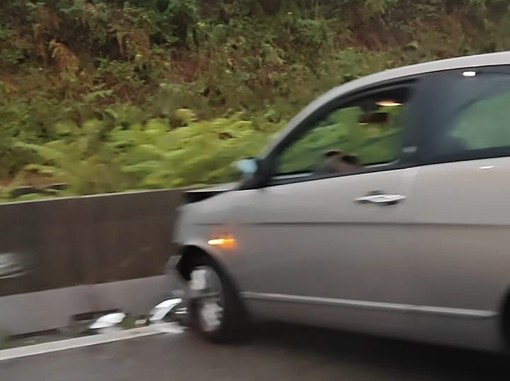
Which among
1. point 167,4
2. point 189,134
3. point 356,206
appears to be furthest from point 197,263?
point 167,4

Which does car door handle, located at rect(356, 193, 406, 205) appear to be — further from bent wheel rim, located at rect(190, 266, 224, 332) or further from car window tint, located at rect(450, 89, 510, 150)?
bent wheel rim, located at rect(190, 266, 224, 332)

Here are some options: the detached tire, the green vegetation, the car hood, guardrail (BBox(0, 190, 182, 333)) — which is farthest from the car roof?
the green vegetation

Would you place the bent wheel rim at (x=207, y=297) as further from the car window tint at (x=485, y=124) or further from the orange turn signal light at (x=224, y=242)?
the car window tint at (x=485, y=124)

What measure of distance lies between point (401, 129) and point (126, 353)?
243 centimetres

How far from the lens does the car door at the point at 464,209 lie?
5109 millimetres

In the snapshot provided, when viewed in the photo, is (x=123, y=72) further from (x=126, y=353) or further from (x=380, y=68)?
(x=126, y=353)

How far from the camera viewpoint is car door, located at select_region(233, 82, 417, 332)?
5.59m

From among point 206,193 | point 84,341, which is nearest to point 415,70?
point 206,193

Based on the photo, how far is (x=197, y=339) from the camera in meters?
7.12

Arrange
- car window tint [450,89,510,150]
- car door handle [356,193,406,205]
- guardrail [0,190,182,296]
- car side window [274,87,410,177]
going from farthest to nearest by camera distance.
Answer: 1. guardrail [0,190,182,296]
2. car side window [274,87,410,177]
3. car door handle [356,193,406,205]
4. car window tint [450,89,510,150]

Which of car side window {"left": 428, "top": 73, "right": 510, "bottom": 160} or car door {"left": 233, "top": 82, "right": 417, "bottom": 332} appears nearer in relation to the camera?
car side window {"left": 428, "top": 73, "right": 510, "bottom": 160}

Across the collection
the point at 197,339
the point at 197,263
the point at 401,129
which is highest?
the point at 401,129

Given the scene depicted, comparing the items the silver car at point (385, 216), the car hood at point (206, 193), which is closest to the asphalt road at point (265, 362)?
the silver car at point (385, 216)

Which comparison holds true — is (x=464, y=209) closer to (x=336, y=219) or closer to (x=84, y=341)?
(x=336, y=219)
